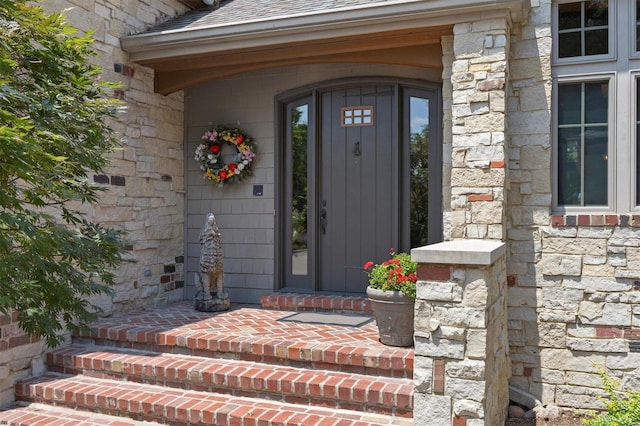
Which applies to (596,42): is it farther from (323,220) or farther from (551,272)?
(323,220)

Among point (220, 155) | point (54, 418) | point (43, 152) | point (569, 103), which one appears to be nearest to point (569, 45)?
point (569, 103)

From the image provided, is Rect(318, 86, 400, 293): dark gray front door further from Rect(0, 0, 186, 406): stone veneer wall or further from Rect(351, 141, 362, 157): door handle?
Rect(0, 0, 186, 406): stone veneer wall

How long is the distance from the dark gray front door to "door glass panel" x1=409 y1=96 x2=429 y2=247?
0.17 meters

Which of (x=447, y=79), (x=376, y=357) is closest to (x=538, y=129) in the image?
(x=447, y=79)

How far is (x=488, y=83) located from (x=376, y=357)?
7.08 ft

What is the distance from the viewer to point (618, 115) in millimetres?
4105

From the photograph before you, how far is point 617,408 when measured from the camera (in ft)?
11.5

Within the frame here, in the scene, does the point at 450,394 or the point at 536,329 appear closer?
the point at 450,394

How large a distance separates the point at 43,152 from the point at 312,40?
3003 mm

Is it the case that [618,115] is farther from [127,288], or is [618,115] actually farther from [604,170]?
[127,288]

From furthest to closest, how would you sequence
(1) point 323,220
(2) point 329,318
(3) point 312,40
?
(1) point 323,220 → (2) point 329,318 → (3) point 312,40

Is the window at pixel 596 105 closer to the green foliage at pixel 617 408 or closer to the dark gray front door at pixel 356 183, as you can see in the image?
the green foliage at pixel 617 408

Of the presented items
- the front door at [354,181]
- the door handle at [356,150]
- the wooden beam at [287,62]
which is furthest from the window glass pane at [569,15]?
the door handle at [356,150]

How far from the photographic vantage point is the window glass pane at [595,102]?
13.8 feet
